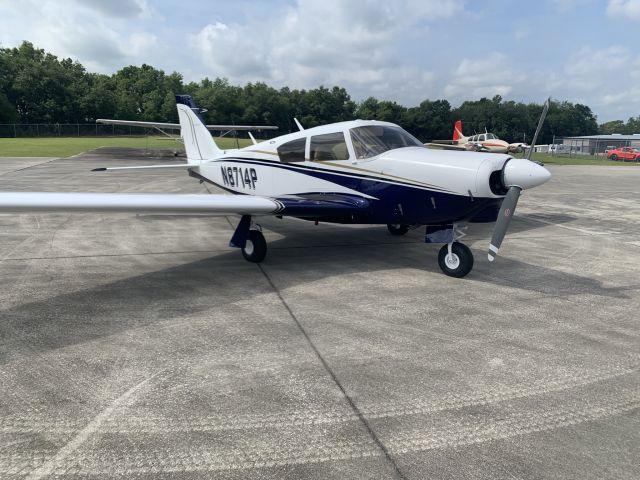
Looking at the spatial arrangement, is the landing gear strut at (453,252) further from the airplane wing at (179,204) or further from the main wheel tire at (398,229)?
the main wheel tire at (398,229)

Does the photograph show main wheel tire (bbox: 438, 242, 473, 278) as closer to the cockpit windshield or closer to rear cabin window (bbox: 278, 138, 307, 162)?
the cockpit windshield

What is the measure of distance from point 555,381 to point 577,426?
66 cm

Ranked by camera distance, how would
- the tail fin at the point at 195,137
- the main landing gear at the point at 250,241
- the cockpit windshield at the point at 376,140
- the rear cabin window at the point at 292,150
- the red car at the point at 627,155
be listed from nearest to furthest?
the cockpit windshield at the point at 376,140 → the main landing gear at the point at 250,241 → the rear cabin window at the point at 292,150 → the tail fin at the point at 195,137 → the red car at the point at 627,155

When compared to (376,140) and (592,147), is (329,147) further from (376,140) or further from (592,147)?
(592,147)

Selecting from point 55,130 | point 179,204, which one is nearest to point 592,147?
point 179,204

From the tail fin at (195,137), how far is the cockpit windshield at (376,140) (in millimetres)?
5317

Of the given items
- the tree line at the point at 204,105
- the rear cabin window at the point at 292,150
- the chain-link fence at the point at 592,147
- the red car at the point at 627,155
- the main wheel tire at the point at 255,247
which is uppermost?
the tree line at the point at 204,105

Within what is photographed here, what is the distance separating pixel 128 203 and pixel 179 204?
0.69 metres

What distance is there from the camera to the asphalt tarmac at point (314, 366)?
292cm

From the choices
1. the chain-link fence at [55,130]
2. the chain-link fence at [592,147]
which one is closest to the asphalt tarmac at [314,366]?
the chain-link fence at [592,147]

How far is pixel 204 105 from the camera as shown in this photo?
9362cm

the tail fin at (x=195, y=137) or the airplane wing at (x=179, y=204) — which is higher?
the tail fin at (x=195, y=137)

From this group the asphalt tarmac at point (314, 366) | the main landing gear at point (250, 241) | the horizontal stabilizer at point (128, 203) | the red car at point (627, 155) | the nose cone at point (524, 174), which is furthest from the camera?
the red car at point (627, 155)

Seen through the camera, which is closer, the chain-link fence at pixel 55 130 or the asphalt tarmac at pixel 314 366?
the asphalt tarmac at pixel 314 366
